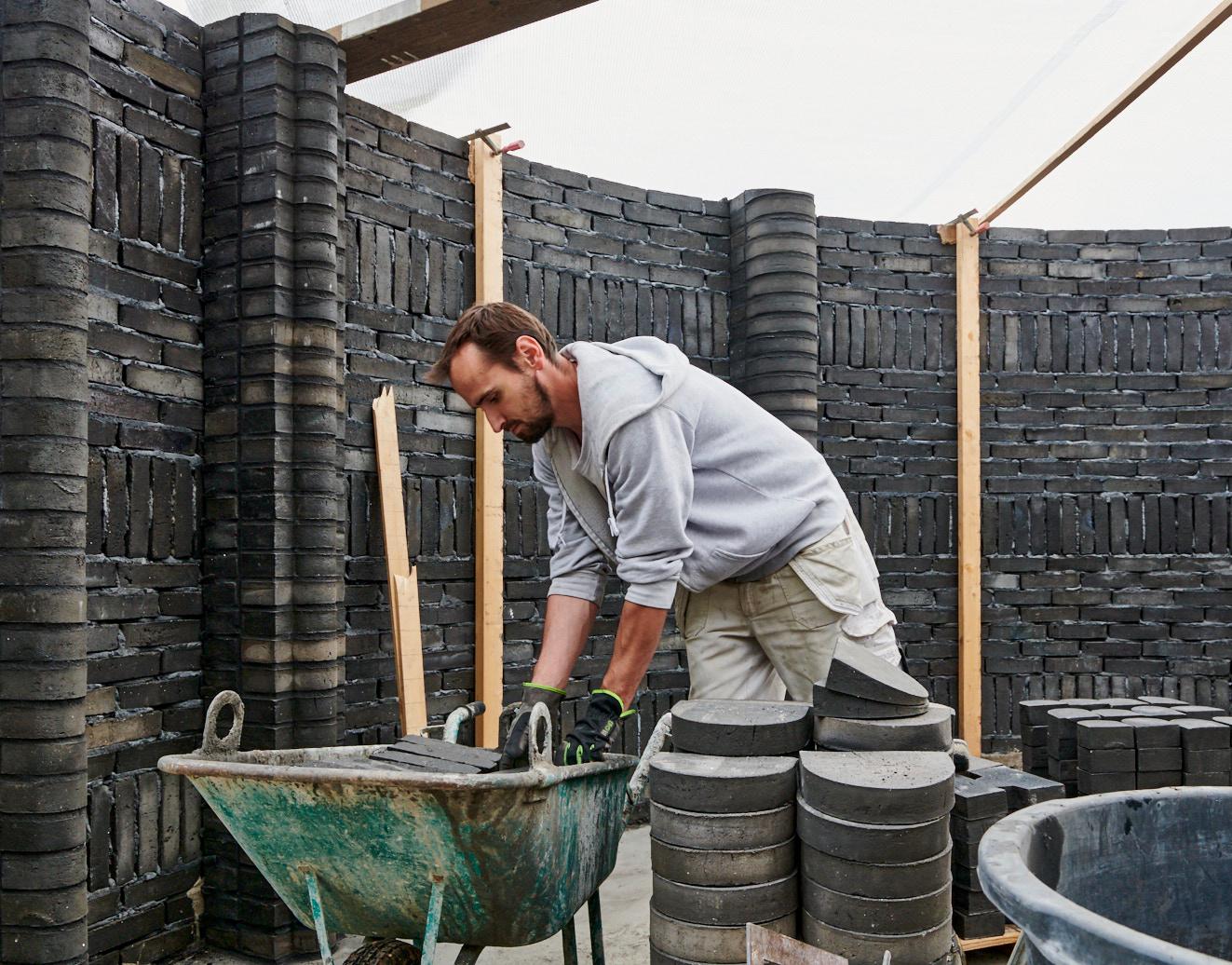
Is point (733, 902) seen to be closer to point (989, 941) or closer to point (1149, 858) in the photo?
point (1149, 858)

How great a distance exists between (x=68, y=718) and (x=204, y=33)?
2.29 m

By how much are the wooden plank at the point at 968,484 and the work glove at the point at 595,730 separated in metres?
4.03

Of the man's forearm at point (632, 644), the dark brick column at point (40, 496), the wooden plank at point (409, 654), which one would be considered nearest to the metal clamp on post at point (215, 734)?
the man's forearm at point (632, 644)

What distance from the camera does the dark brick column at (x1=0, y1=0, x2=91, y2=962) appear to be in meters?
2.81

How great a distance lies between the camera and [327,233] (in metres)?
3.57

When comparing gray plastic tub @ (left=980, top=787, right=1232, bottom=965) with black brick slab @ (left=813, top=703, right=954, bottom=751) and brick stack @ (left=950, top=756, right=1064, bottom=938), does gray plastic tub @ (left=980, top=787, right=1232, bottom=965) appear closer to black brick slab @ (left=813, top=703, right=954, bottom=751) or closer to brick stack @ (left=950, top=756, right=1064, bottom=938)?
black brick slab @ (left=813, top=703, right=954, bottom=751)

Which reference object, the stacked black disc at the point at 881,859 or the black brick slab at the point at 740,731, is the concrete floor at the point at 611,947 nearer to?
the black brick slab at the point at 740,731

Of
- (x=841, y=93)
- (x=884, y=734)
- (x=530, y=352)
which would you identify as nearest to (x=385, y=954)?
(x=884, y=734)

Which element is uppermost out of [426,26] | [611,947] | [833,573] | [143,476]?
[426,26]

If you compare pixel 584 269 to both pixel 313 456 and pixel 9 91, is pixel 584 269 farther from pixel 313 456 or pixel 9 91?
pixel 9 91

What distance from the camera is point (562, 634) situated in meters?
2.73

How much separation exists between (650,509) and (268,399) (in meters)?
1.63

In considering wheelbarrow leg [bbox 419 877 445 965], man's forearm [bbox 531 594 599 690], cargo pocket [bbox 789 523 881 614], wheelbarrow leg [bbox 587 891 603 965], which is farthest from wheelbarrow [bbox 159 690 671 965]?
cargo pocket [bbox 789 523 881 614]

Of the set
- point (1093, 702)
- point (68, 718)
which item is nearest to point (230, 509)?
point (68, 718)
